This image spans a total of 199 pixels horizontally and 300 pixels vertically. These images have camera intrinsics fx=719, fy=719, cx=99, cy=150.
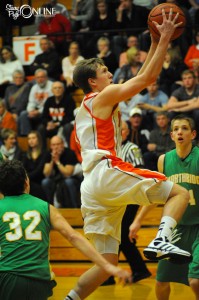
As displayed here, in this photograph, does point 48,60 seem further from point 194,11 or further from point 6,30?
point 194,11

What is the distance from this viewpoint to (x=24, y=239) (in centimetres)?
480

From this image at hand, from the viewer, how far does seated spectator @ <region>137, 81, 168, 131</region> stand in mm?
11086

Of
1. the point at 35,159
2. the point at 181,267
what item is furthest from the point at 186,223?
the point at 35,159

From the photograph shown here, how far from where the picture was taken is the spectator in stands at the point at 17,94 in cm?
1277

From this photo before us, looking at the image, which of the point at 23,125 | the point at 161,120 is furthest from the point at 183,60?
the point at 23,125

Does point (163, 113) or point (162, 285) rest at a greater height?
point (163, 113)

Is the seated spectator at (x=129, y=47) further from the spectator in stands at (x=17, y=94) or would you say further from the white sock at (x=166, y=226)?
the white sock at (x=166, y=226)

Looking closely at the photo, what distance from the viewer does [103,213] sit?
227 inches

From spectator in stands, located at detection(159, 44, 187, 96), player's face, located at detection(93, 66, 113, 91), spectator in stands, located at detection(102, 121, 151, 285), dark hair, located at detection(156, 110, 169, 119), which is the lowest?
spectator in stands, located at detection(102, 121, 151, 285)

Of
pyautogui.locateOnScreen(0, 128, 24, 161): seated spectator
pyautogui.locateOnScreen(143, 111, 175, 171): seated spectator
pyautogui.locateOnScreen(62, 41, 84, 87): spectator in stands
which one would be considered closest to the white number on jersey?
pyautogui.locateOnScreen(143, 111, 175, 171): seated spectator

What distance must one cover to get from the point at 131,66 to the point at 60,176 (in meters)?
2.34

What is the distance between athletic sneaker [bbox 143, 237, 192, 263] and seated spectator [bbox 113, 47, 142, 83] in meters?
6.71

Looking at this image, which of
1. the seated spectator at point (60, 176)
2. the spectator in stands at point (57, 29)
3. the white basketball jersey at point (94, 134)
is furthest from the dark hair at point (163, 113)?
the white basketball jersey at point (94, 134)

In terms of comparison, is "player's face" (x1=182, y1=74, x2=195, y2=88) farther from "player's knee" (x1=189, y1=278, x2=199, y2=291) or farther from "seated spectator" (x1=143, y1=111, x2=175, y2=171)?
"player's knee" (x1=189, y1=278, x2=199, y2=291)
